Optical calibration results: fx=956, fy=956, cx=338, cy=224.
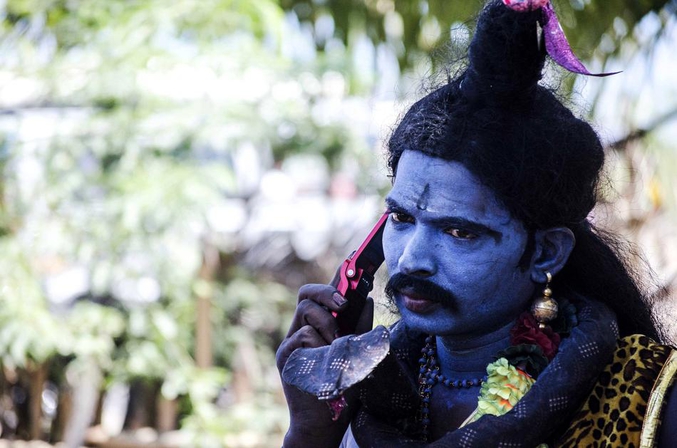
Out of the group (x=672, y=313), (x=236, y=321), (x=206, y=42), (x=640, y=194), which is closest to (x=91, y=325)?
(x=236, y=321)

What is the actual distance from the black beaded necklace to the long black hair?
1.09 feet

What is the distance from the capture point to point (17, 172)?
6.31 m

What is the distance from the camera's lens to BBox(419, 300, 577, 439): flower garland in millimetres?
1851

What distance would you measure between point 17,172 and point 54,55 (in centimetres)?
82

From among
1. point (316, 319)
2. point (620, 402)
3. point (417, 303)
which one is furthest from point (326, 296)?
point (620, 402)

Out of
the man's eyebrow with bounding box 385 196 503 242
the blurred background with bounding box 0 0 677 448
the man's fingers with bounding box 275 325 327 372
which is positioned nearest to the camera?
the man's eyebrow with bounding box 385 196 503 242

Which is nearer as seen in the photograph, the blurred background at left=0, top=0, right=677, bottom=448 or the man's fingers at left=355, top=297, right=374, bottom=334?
the man's fingers at left=355, top=297, right=374, bottom=334

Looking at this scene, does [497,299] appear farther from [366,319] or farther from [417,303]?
[366,319]

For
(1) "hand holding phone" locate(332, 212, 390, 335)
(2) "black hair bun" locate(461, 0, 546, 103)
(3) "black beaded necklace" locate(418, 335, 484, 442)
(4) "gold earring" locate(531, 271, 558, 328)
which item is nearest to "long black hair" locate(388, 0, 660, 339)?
(2) "black hair bun" locate(461, 0, 546, 103)

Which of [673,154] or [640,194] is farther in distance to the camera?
[640,194]

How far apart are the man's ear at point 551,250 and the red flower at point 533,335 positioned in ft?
0.28

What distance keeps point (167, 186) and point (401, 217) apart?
3.87 m

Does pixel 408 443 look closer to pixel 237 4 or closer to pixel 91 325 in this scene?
pixel 237 4

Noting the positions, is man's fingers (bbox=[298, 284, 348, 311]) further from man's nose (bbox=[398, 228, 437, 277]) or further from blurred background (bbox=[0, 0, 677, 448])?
blurred background (bbox=[0, 0, 677, 448])
